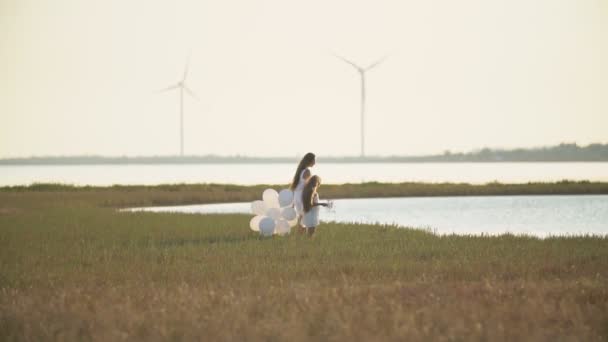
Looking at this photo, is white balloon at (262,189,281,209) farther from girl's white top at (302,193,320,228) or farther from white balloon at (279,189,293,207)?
girl's white top at (302,193,320,228)

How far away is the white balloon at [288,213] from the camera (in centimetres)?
2070

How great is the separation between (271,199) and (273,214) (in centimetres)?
39

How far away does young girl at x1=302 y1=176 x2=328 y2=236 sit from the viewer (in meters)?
19.9


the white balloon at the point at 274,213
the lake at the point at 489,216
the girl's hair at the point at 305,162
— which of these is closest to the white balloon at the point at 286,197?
the girl's hair at the point at 305,162

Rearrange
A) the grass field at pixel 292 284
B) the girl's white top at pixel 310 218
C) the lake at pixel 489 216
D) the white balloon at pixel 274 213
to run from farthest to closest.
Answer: the lake at pixel 489 216 < the white balloon at pixel 274 213 < the girl's white top at pixel 310 218 < the grass field at pixel 292 284

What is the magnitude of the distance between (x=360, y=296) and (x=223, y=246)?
8098 mm

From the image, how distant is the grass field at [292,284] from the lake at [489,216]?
493 centimetres

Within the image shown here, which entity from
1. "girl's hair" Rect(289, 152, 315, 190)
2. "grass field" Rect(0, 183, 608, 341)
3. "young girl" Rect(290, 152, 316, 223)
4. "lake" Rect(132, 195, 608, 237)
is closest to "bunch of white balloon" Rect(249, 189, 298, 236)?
"young girl" Rect(290, 152, 316, 223)

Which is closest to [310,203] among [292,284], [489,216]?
[292,284]

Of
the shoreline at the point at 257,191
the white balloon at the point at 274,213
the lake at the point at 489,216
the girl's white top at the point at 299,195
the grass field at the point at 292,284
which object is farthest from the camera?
the shoreline at the point at 257,191

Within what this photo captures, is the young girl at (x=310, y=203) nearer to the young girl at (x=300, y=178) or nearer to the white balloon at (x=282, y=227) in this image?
the young girl at (x=300, y=178)

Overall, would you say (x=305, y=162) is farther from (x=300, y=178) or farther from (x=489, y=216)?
(x=489, y=216)

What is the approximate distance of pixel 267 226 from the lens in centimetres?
2067

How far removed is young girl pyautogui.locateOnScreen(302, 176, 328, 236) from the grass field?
1.41 ft
